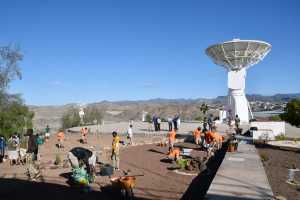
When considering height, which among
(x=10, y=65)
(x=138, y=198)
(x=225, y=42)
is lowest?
(x=138, y=198)

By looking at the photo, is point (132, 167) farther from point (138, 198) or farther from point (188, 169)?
point (138, 198)

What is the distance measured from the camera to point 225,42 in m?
46.7

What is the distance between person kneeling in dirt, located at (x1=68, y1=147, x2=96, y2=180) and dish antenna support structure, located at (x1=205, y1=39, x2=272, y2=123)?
109 feet

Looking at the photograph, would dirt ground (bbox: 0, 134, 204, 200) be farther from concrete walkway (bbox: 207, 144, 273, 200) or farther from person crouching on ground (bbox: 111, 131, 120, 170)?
concrete walkway (bbox: 207, 144, 273, 200)

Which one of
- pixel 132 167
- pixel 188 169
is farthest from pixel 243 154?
pixel 132 167

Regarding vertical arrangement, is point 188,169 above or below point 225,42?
below

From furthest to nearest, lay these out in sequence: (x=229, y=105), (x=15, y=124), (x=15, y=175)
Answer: (x=229, y=105) → (x=15, y=124) → (x=15, y=175)

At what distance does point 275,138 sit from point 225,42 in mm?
17993

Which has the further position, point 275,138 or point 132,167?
point 275,138

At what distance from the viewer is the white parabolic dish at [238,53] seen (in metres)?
46.4

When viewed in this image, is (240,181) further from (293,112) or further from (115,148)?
(293,112)

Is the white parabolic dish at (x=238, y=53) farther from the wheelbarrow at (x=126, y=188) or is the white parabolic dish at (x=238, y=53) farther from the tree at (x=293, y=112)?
the wheelbarrow at (x=126, y=188)

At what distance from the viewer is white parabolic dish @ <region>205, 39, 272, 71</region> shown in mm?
46438

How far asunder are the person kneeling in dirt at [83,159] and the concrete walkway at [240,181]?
14.7 ft
